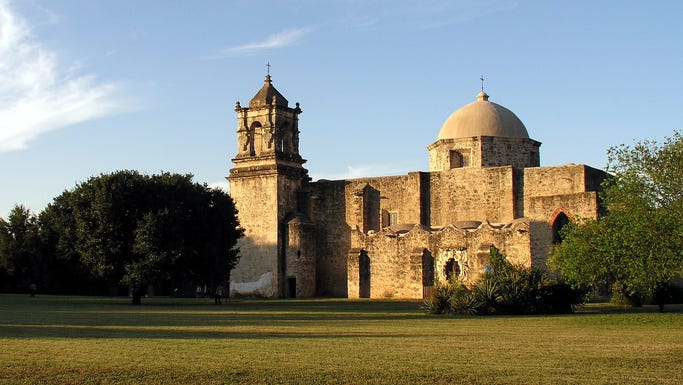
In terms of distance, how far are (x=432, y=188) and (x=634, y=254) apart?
934 inches

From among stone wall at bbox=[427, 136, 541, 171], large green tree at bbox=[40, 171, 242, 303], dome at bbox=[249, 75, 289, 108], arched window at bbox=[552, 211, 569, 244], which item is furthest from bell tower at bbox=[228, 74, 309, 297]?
arched window at bbox=[552, 211, 569, 244]

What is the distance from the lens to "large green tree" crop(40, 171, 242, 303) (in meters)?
34.5

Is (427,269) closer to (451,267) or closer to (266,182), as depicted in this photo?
(451,267)

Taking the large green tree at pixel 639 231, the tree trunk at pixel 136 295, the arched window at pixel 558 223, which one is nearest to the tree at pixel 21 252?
the tree trunk at pixel 136 295

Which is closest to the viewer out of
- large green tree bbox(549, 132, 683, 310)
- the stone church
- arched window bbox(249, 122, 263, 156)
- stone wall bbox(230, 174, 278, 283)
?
large green tree bbox(549, 132, 683, 310)

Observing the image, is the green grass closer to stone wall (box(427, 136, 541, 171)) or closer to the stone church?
the stone church

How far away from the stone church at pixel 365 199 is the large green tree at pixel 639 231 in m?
16.5

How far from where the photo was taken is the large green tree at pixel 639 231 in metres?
22.3

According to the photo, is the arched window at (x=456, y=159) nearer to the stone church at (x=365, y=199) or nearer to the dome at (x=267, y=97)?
the stone church at (x=365, y=199)

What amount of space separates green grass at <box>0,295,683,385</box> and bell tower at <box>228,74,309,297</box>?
24.9 meters

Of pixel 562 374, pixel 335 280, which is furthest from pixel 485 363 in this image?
pixel 335 280

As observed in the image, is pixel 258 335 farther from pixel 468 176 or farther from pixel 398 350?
pixel 468 176

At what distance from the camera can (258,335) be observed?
57.1ft

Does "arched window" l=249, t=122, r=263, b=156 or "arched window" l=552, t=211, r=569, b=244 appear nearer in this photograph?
"arched window" l=552, t=211, r=569, b=244
